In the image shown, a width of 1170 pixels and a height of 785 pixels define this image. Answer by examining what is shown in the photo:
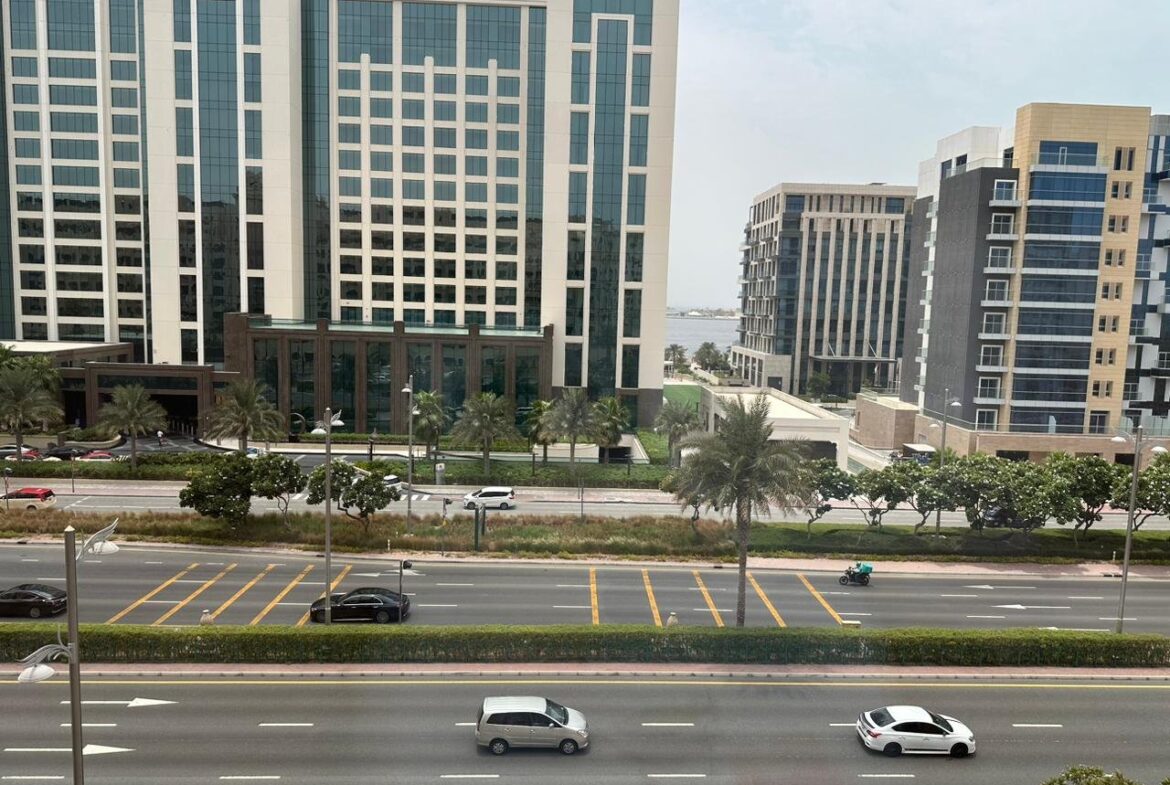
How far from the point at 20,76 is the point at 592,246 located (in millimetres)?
56779

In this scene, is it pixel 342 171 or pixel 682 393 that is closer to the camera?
pixel 342 171

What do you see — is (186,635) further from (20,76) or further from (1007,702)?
(20,76)

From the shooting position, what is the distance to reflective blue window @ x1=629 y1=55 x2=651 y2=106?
2881 inches

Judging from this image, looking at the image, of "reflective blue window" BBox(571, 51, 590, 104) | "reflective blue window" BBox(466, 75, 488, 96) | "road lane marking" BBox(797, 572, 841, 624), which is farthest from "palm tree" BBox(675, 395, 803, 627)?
"reflective blue window" BBox(466, 75, 488, 96)

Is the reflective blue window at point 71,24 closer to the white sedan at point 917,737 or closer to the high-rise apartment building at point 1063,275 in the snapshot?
the high-rise apartment building at point 1063,275

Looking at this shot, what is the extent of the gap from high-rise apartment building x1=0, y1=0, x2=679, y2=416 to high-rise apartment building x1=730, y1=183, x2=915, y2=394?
40897mm

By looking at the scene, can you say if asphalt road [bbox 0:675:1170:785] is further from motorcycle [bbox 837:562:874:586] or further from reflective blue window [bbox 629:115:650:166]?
reflective blue window [bbox 629:115:650:166]

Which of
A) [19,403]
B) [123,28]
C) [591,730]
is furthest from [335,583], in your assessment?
[123,28]

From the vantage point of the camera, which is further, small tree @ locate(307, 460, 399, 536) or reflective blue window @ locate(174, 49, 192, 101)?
reflective blue window @ locate(174, 49, 192, 101)

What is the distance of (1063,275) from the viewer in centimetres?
6347

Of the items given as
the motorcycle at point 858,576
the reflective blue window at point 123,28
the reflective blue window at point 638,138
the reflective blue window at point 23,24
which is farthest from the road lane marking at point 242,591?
the reflective blue window at point 23,24

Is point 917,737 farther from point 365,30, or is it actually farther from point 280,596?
point 365,30

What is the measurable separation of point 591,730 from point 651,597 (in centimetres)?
1284

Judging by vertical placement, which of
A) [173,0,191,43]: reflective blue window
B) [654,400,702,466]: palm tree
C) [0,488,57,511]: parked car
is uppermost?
[173,0,191,43]: reflective blue window
